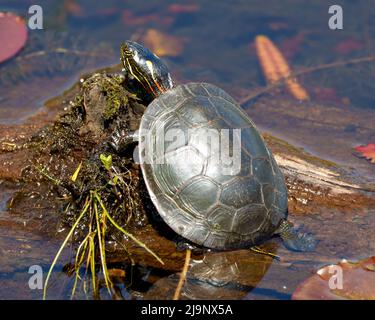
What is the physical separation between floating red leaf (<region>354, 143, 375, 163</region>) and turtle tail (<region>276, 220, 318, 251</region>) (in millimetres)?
2009

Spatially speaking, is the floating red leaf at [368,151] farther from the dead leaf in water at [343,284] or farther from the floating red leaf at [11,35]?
the floating red leaf at [11,35]

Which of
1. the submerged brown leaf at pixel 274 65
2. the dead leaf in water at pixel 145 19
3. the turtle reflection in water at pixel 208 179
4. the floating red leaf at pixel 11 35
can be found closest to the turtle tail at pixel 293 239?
the turtle reflection in water at pixel 208 179

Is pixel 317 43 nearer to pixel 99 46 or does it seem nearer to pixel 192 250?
pixel 99 46

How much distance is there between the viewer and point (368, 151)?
598cm

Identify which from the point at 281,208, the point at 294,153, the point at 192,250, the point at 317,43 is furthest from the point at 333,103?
the point at 192,250

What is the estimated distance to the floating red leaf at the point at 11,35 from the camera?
7.32 metres

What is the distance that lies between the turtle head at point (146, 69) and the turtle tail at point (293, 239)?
5.22 feet

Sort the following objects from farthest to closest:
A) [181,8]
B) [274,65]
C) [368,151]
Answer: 1. [181,8]
2. [274,65]
3. [368,151]

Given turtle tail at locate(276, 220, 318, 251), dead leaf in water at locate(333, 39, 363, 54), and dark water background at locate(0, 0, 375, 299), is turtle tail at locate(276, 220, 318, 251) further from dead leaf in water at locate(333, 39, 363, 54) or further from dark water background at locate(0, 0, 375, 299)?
dead leaf in water at locate(333, 39, 363, 54)

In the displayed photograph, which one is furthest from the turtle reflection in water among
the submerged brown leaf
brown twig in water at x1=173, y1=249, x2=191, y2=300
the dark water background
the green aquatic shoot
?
the submerged brown leaf

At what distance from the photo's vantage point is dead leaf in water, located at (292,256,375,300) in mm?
3535

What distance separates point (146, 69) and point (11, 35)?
3693mm

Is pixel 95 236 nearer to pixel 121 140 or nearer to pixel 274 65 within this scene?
pixel 121 140

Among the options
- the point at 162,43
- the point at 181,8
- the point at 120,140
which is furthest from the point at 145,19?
the point at 120,140
